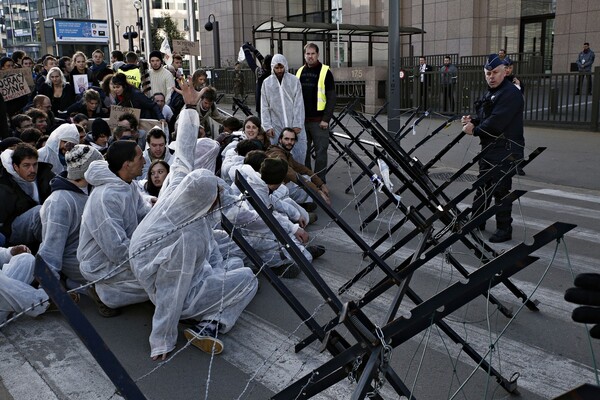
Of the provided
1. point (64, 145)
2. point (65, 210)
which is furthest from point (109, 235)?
point (64, 145)

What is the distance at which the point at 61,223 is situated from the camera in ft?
16.1

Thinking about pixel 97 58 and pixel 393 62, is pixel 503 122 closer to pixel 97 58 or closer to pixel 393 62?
pixel 393 62

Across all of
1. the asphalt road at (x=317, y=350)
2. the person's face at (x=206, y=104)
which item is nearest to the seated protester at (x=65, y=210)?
the asphalt road at (x=317, y=350)

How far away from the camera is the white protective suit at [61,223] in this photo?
4.87 metres

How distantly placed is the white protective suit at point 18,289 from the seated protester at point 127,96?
16.0 feet

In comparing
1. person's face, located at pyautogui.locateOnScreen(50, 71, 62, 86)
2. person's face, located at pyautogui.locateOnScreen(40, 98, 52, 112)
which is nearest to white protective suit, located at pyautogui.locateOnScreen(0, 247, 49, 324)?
person's face, located at pyautogui.locateOnScreen(40, 98, 52, 112)

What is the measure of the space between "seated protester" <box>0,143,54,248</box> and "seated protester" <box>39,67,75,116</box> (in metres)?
4.50

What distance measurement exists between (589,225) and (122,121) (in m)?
6.06

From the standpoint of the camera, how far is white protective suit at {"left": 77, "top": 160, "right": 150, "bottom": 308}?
176 inches

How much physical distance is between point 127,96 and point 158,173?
146 inches

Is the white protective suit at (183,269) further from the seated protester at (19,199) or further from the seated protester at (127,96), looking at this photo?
the seated protester at (127,96)

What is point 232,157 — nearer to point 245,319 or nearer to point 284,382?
point 245,319

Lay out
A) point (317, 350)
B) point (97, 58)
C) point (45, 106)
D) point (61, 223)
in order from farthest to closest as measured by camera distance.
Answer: point (97, 58)
point (45, 106)
point (61, 223)
point (317, 350)

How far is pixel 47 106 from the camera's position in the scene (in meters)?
8.52
